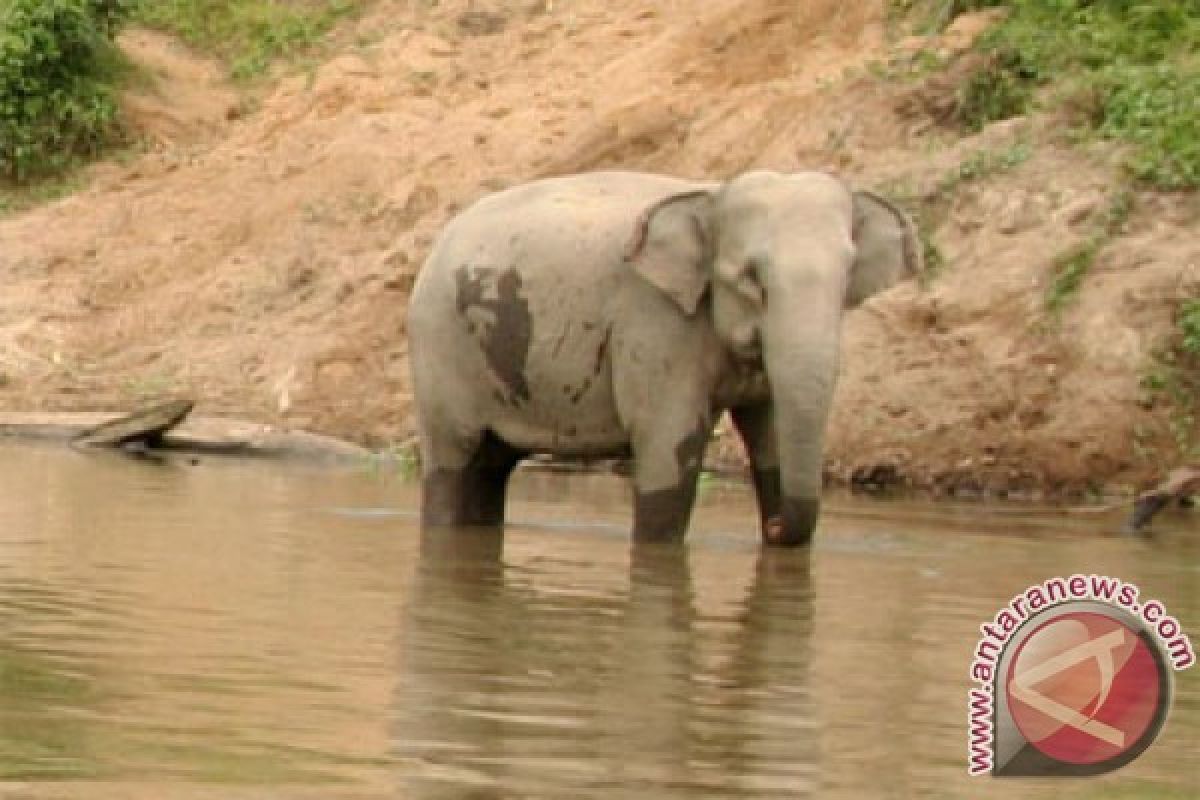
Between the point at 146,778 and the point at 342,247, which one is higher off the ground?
the point at 342,247

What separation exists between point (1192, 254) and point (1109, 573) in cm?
628

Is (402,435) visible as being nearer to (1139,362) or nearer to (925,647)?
(1139,362)

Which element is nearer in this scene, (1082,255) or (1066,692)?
(1066,692)

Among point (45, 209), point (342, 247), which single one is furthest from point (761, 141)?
point (45, 209)

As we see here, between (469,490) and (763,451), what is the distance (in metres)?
1.59

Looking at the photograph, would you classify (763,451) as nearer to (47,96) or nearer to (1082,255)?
(1082,255)

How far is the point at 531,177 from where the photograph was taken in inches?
899

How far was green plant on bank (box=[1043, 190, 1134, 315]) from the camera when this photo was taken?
1809cm

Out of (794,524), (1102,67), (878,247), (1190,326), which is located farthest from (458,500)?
(1102,67)

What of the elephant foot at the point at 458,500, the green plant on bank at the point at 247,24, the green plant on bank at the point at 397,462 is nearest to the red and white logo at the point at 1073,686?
the elephant foot at the point at 458,500

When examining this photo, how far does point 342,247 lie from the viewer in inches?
920

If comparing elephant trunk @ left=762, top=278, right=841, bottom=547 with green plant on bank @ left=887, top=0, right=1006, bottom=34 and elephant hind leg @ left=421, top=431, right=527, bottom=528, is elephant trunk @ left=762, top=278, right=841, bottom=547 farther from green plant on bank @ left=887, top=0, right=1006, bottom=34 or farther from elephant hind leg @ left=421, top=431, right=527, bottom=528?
green plant on bank @ left=887, top=0, right=1006, bottom=34

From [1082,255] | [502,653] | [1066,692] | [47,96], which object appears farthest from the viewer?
[47,96]

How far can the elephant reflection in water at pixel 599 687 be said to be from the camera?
6477 millimetres
